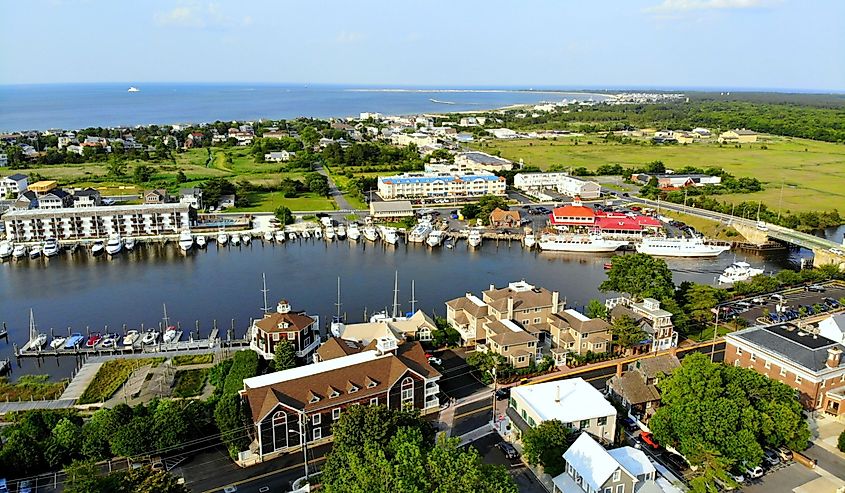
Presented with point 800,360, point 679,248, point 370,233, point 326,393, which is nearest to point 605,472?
point 326,393

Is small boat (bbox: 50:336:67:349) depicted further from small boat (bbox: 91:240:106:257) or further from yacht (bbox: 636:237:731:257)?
yacht (bbox: 636:237:731:257)

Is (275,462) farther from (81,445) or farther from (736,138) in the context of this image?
(736,138)

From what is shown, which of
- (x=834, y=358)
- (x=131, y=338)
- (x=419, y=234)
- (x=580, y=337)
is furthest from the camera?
(x=419, y=234)

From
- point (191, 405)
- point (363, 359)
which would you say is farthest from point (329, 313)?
point (191, 405)

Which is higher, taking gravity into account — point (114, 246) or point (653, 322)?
point (653, 322)

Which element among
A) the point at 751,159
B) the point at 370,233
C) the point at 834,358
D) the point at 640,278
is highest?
the point at 751,159

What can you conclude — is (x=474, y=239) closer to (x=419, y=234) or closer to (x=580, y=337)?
(x=419, y=234)

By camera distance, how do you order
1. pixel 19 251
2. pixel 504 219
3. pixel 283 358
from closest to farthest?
pixel 283 358, pixel 19 251, pixel 504 219
